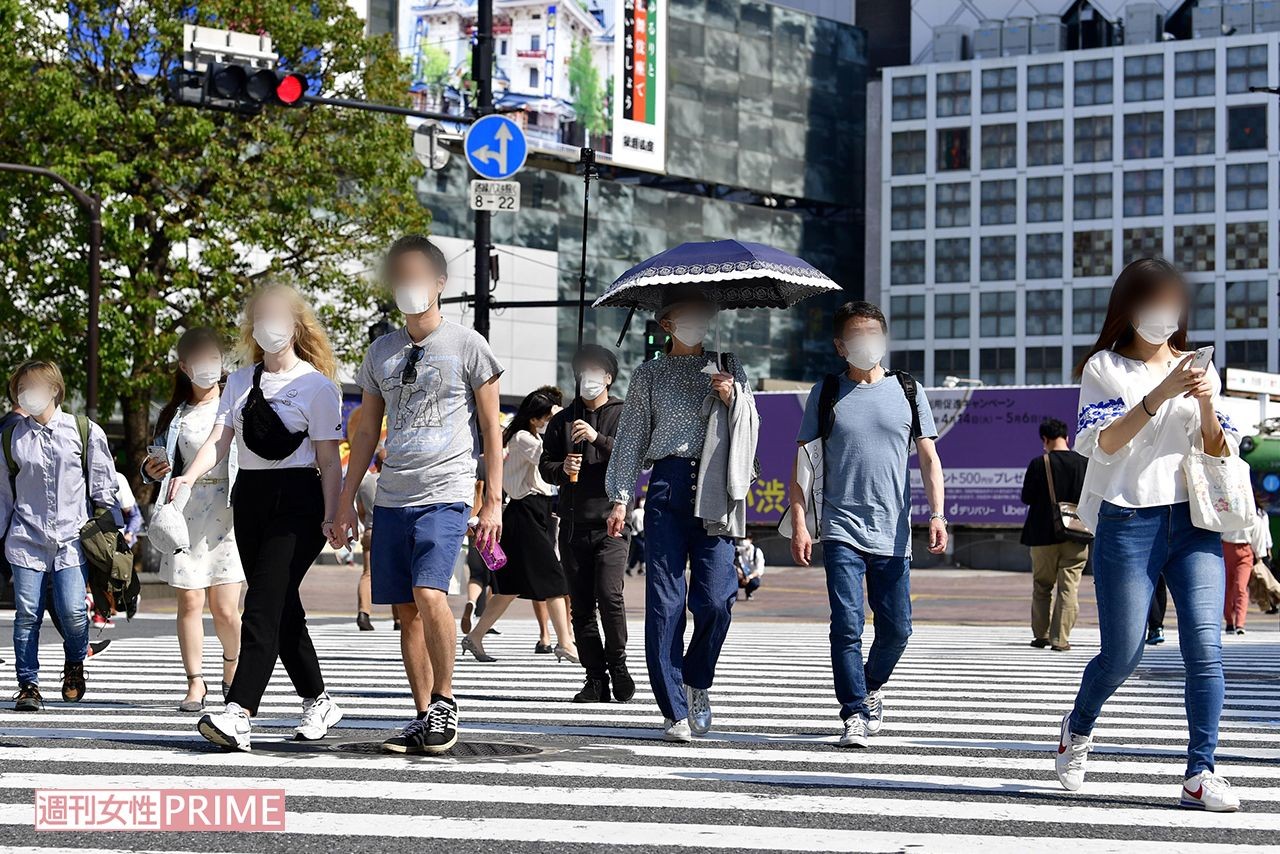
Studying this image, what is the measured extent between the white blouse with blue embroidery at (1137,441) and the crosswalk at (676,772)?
0.98 m

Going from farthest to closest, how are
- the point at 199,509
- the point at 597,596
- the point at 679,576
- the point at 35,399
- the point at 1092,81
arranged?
the point at 1092,81 → the point at 597,596 → the point at 35,399 → the point at 199,509 → the point at 679,576

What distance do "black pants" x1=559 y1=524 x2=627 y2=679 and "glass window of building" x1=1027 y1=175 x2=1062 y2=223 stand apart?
249 ft

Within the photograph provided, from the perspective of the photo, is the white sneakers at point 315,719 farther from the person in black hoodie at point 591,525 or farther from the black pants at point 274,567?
the person in black hoodie at point 591,525

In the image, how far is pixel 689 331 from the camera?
321 inches

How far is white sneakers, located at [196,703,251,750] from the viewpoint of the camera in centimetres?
674

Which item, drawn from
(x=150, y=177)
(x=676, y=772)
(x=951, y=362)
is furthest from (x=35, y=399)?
(x=951, y=362)

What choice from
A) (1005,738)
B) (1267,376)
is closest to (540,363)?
(1267,376)

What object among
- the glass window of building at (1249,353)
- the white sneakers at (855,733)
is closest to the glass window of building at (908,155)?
the glass window of building at (1249,353)

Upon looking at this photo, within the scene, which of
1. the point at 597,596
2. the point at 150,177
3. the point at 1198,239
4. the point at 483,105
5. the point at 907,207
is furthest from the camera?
the point at 907,207

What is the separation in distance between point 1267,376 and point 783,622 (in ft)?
58.4

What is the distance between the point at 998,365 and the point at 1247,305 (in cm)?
1099

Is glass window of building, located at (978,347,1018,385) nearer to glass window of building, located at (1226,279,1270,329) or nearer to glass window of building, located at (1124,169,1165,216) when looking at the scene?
glass window of building, located at (1124,169,1165,216)

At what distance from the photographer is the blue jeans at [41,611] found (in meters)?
9.01

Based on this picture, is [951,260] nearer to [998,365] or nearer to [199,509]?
[998,365]
